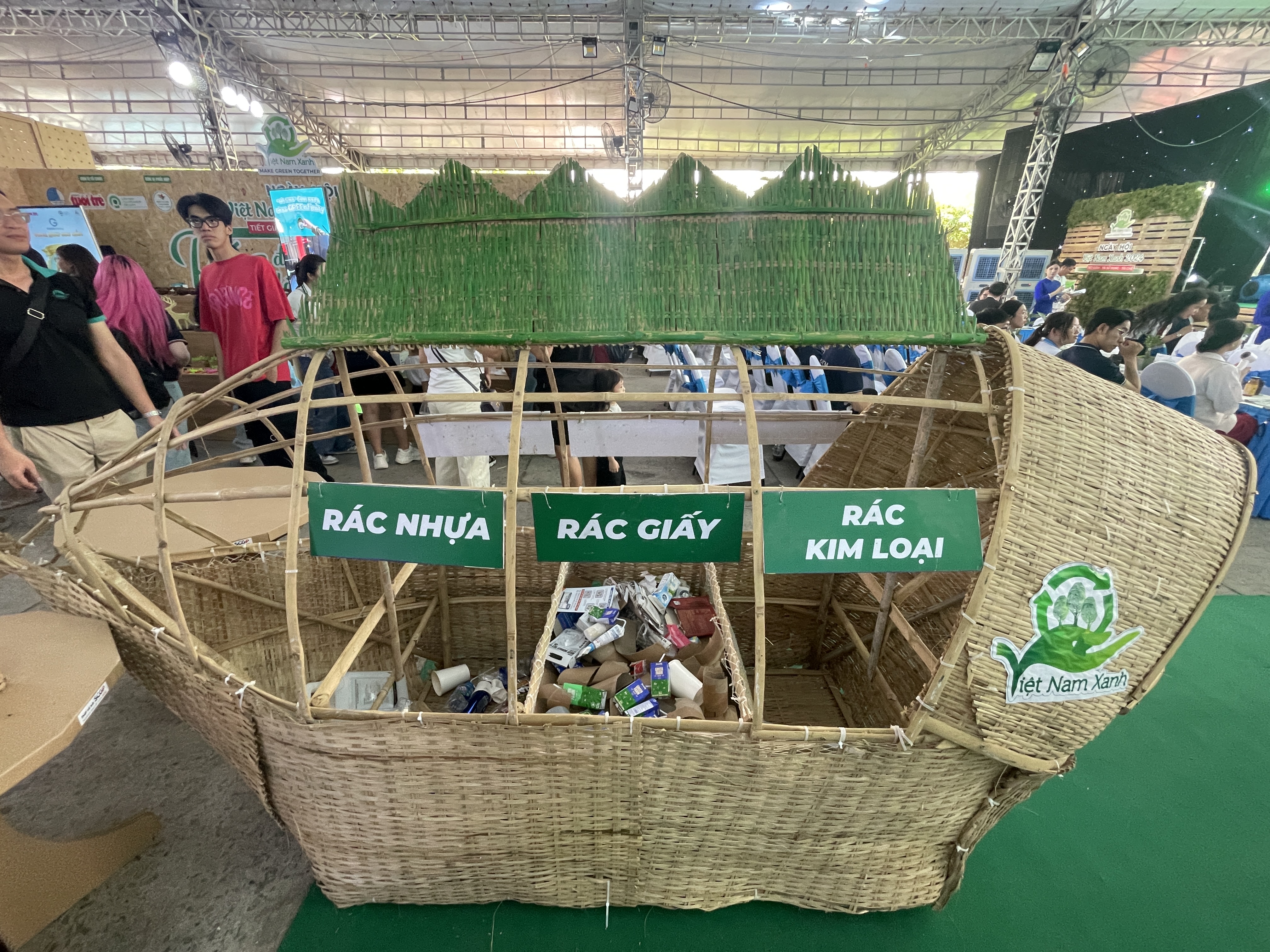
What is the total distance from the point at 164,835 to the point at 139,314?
3491mm

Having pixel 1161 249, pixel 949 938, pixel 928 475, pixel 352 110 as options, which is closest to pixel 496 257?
pixel 928 475

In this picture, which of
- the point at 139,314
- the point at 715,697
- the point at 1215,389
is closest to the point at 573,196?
the point at 715,697

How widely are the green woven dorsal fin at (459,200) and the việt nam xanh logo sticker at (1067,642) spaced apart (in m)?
1.58

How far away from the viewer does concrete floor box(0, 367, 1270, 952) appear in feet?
4.91

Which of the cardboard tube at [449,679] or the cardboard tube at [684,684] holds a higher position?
the cardboard tube at [684,684]

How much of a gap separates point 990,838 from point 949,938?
42cm

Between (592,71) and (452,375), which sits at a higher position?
(592,71)

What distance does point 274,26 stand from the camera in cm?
800

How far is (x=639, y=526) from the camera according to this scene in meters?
1.22

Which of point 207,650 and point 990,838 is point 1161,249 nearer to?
point 990,838

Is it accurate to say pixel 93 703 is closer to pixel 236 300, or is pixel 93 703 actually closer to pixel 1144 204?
pixel 236 300

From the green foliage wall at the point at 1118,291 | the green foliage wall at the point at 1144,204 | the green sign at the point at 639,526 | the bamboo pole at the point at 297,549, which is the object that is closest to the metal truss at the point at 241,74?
the bamboo pole at the point at 297,549

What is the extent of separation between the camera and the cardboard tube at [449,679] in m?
2.15

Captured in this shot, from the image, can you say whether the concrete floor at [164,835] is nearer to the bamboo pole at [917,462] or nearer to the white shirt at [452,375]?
the bamboo pole at [917,462]
